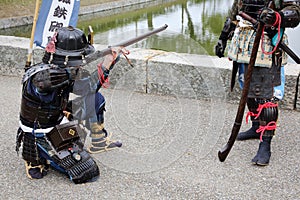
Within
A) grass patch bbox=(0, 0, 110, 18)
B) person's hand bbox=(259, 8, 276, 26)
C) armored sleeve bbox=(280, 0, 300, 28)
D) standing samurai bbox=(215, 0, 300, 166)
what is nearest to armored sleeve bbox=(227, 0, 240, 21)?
standing samurai bbox=(215, 0, 300, 166)

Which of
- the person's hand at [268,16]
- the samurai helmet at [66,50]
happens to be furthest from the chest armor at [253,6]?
the samurai helmet at [66,50]

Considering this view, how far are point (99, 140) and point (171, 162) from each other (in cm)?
65

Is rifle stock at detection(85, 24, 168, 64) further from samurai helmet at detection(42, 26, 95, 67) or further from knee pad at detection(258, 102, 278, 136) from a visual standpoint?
knee pad at detection(258, 102, 278, 136)

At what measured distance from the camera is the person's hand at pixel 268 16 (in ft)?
9.06

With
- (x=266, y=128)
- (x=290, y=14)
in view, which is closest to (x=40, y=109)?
(x=266, y=128)

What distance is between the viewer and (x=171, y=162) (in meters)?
3.30

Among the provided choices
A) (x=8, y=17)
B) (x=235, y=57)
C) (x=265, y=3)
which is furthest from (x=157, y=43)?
(x=8, y=17)

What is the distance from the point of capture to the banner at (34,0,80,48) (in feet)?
12.8

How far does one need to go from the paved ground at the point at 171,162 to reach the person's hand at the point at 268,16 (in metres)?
1.08

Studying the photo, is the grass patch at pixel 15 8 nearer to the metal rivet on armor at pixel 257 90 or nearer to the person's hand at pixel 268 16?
the metal rivet on armor at pixel 257 90

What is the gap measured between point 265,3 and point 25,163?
2.21m

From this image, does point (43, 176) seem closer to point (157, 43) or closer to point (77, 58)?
point (77, 58)

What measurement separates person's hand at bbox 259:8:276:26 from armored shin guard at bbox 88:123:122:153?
1.54 metres

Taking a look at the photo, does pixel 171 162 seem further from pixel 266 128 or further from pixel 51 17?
pixel 51 17
